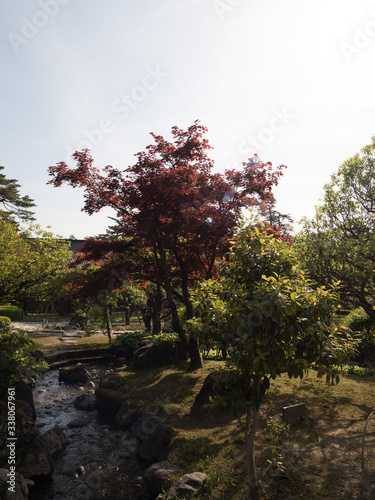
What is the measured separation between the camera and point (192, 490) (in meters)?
5.29

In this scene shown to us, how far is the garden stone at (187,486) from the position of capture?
17.1ft

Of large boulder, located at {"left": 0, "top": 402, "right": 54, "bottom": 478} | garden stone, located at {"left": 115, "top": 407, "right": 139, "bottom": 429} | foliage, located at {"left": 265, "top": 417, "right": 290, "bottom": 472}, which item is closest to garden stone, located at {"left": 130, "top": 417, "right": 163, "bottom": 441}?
garden stone, located at {"left": 115, "top": 407, "right": 139, "bottom": 429}

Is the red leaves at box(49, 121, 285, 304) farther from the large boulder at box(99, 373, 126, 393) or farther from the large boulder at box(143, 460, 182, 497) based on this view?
the large boulder at box(143, 460, 182, 497)

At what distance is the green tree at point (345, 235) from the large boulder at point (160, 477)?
889cm

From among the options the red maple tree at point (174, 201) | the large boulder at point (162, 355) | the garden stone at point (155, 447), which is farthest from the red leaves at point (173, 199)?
the garden stone at point (155, 447)

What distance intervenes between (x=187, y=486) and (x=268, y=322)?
136 inches

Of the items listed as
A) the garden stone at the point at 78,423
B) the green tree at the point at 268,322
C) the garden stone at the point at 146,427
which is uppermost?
the green tree at the point at 268,322

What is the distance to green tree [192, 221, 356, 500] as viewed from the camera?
400cm

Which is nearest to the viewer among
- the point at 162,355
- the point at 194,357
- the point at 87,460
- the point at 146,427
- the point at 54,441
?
the point at 87,460

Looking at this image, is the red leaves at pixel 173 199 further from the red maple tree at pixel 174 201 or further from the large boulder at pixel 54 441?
the large boulder at pixel 54 441

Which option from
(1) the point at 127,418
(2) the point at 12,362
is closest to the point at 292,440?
(1) the point at 127,418

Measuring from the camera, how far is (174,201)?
10.9m

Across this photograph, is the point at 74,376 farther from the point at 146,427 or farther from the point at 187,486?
the point at 187,486

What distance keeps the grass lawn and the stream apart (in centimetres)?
120
